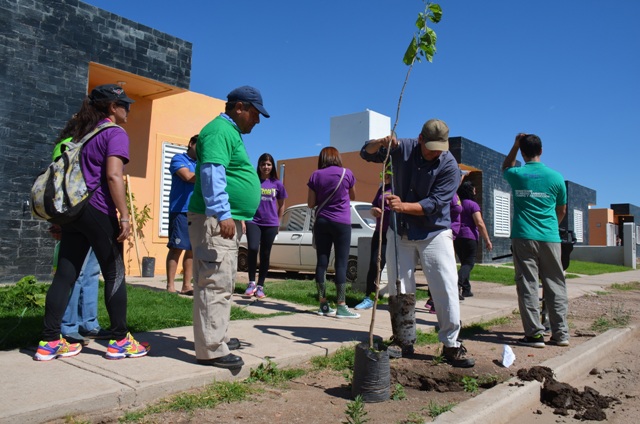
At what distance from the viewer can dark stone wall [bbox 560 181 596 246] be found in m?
34.3

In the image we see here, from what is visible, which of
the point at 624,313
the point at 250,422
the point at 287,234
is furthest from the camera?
the point at 287,234

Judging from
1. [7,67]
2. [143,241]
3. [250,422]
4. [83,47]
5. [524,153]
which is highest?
[83,47]

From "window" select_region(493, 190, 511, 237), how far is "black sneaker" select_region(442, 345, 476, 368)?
17.9m

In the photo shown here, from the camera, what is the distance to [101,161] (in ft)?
12.4

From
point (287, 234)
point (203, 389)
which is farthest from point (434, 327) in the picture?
point (287, 234)

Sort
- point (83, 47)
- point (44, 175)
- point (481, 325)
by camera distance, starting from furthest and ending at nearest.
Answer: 1. point (83, 47)
2. point (481, 325)
3. point (44, 175)

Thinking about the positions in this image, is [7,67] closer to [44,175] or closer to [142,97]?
[142,97]

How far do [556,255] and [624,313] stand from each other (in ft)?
11.4

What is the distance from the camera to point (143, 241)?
10.5 m

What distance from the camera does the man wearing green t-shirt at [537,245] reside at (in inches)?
208

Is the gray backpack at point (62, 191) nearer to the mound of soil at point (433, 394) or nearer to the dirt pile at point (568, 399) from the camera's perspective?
the mound of soil at point (433, 394)

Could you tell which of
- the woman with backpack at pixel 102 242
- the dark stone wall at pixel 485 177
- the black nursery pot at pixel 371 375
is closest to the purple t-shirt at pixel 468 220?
the black nursery pot at pixel 371 375

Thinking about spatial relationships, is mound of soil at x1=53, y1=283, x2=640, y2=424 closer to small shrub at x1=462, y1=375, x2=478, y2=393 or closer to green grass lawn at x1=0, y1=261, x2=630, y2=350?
small shrub at x1=462, y1=375, x2=478, y2=393

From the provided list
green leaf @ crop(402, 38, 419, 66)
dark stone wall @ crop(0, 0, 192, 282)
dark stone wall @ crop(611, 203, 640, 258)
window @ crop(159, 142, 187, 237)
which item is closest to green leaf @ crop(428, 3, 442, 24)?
green leaf @ crop(402, 38, 419, 66)
